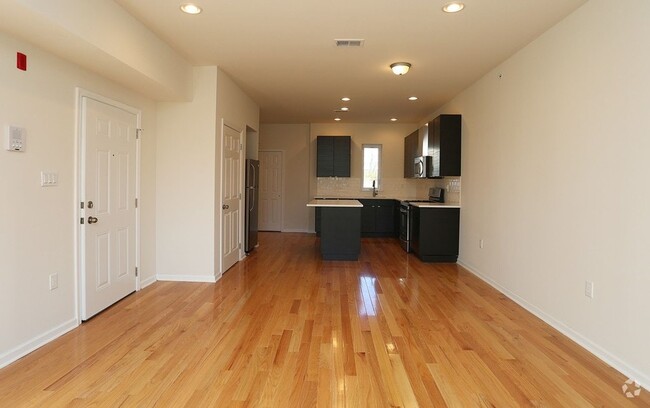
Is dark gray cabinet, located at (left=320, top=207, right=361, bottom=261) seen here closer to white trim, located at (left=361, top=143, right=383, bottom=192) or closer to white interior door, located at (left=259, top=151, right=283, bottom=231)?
white trim, located at (left=361, top=143, right=383, bottom=192)

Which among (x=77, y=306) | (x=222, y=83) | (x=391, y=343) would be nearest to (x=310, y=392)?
(x=391, y=343)

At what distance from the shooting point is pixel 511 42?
151 inches

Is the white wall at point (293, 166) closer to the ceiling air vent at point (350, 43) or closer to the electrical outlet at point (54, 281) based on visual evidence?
the ceiling air vent at point (350, 43)

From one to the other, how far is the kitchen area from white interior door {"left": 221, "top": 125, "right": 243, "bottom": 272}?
3.75ft

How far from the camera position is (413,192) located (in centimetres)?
903

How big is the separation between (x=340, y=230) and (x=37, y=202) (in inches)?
160

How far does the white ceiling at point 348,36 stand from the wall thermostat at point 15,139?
128cm

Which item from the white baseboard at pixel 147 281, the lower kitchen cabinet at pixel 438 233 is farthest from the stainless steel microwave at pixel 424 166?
the white baseboard at pixel 147 281

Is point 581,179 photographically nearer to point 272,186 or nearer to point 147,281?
point 147,281

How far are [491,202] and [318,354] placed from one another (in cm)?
314

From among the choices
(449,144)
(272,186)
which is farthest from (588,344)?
(272,186)

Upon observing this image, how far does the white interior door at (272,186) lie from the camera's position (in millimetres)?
9359

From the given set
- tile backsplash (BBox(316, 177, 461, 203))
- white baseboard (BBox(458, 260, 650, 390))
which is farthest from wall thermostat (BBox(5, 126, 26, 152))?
tile backsplash (BBox(316, 177, 461, 203))

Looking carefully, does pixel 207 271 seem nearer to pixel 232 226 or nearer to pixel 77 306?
pixel 232 226
